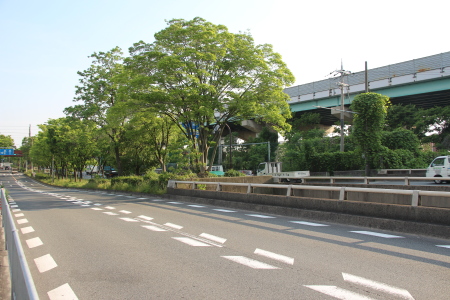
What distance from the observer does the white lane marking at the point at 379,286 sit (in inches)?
168

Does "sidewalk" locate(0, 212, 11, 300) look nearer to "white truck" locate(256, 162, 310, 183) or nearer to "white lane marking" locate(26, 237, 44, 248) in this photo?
"white lane marking" locate(26, 237, 44, 248)

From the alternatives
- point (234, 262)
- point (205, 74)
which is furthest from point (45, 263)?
point (205, 74)

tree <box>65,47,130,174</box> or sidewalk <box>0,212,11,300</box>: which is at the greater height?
tree <box>65,47,130,174</box>

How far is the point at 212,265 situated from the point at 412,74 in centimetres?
4295

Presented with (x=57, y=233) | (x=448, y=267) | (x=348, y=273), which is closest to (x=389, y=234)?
(x=448, y=267)

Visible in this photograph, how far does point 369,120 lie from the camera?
2898cm

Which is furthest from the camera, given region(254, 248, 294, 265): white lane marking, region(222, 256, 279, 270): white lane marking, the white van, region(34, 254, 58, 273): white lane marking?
the white van

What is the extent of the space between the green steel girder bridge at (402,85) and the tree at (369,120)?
30.4ft

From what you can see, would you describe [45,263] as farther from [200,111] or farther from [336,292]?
[200,111]

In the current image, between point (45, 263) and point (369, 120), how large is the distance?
90.5ft

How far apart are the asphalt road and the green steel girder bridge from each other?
105 feet

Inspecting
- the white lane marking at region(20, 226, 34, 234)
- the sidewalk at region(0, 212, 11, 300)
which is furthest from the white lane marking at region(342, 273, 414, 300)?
the white lane marking at region(20, 226, 34, 234)

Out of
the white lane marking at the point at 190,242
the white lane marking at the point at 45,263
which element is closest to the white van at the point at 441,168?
the white lane marking at the point at 190,242

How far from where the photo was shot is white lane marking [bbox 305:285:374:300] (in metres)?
4.17
